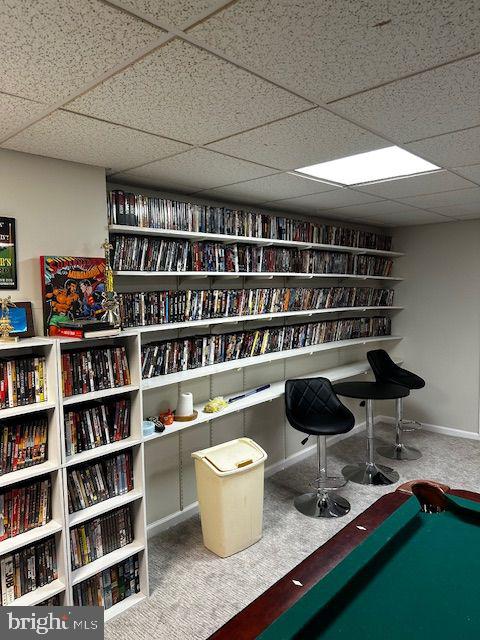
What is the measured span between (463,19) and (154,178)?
1991 mm

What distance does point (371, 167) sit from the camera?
257 cm

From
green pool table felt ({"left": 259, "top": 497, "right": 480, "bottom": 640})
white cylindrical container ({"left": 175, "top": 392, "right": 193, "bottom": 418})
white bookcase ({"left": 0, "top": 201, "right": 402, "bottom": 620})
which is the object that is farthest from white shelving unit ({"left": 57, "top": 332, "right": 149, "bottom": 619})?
green pool table felt ({"left": 259, "top": 497, "right": 480, "bottom": 640})

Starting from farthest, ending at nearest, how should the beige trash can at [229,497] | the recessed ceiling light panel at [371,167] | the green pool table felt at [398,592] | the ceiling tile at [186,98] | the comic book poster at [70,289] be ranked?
1. the beige trash can at [229,497]
2. the recessed ceiling light panel at [371,167]
3. the comic book poster at [70,289]
4. the ceiling tile at [186,98]
5. the green pool table felt at [398,592]

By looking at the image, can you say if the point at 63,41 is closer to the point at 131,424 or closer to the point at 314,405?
the point at 131,424

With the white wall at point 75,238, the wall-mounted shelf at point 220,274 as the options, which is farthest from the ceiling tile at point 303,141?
the wall-mounted shelf at point 220,274

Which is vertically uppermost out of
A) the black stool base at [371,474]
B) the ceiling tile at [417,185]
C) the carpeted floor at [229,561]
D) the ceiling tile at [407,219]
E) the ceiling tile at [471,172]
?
the ceiling tile at [407,219]

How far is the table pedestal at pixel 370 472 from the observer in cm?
381

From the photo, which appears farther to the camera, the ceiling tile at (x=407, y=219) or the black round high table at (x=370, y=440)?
the ceiling tile at (x=407, y=219)

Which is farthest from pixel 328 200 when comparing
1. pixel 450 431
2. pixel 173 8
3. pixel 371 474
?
pixel 450 431

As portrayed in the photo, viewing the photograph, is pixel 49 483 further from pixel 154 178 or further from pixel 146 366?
pixel 154 178

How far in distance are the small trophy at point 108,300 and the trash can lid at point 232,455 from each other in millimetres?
1107

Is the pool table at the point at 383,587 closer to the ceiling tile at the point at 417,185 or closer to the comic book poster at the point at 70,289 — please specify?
the comic book poster at the point at 70,289

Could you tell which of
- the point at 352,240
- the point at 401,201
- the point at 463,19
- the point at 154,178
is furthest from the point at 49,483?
the point at 352,240

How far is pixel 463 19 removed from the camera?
1.07 m
